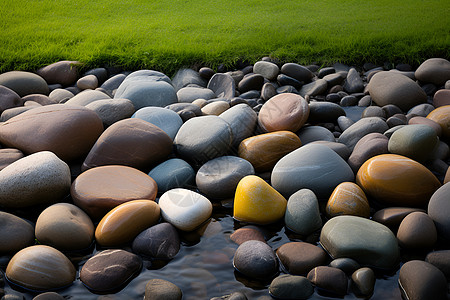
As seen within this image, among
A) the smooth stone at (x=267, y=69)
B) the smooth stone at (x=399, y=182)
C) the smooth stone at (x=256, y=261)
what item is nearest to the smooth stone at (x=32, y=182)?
the smooth stone at (x=256, y=261)

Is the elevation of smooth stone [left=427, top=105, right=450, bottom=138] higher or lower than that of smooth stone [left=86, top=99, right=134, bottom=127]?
lower

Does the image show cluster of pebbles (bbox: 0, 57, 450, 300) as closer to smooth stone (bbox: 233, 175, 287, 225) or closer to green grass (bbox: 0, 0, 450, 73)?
smooth stone (bbox: 233, 175, 287, 225)

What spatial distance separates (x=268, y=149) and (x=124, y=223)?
5.90 feet

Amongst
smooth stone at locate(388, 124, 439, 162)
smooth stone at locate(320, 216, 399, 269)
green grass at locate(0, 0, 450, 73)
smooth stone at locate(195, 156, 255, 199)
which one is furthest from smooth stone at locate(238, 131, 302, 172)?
green grass at locate(0, 0, 450, 73)

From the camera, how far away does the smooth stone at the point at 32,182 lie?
3.41 m

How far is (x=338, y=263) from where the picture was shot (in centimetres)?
281

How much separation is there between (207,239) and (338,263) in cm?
109

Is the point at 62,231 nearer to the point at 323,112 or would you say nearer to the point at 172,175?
the point at 172,175

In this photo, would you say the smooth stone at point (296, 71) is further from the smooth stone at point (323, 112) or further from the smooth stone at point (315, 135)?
the smooth stone at point (315, 135)

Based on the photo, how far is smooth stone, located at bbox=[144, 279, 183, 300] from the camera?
2.55 m

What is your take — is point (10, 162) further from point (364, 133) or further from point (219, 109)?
point (364, 133)

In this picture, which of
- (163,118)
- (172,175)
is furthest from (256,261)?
(163,118)

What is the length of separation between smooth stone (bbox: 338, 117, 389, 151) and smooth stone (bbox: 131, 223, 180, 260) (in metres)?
2.41

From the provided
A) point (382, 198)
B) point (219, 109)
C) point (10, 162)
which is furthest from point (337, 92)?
point (10, 162)
